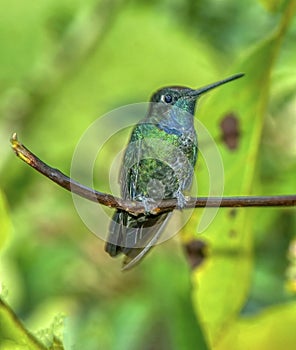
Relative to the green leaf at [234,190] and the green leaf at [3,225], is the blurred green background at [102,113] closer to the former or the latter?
the green leaf at [234,190]

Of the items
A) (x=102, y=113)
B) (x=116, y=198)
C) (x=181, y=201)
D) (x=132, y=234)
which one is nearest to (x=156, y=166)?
(x=132, y=234)

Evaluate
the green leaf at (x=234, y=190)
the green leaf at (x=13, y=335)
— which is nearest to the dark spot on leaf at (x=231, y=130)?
the green leaf at (x=234, y=190)

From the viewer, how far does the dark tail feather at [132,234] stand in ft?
6.57

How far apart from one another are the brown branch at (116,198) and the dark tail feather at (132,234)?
Result: 27 cm

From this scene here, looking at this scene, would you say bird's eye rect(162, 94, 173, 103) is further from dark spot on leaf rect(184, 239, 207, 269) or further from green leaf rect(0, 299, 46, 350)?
green leaf rect(0, 299, 46, 350)

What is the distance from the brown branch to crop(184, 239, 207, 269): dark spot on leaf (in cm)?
47

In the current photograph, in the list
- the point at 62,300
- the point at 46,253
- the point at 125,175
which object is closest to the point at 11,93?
the point at 46,253

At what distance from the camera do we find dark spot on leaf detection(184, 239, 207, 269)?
86.5 inches

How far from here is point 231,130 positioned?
7.58 ft

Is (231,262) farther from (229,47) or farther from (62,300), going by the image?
(229,47)

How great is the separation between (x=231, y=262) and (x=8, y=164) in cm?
110

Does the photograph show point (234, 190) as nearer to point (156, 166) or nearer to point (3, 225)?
point (156, 166)

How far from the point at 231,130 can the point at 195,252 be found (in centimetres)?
33

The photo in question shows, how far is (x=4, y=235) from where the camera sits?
1953 millimetres
